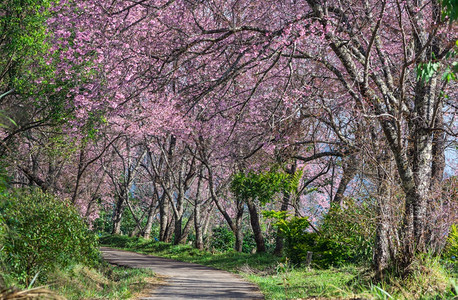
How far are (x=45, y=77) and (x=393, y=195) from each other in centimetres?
1178

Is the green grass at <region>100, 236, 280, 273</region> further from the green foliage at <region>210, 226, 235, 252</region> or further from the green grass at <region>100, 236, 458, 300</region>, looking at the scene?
the green foliage at <region>210, 226, 235, 252</region>

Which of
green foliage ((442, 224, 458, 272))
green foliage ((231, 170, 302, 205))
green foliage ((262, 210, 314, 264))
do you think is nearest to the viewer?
green foliage ((442, 224, 458, 272))

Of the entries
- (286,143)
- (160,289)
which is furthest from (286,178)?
(160,289)

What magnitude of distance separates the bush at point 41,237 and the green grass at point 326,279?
437cm

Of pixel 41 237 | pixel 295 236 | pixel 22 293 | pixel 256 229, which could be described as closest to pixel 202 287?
pixel 41 237

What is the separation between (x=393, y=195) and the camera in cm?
859

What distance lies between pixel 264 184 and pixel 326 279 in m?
5.62

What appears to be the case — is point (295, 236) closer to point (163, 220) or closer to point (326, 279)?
point (326, 279)

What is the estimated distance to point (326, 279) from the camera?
11195mm

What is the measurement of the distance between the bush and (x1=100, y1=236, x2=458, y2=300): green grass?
4373 millimetres

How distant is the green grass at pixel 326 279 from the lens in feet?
24.3

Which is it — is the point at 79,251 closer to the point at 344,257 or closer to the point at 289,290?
the point at 289,290

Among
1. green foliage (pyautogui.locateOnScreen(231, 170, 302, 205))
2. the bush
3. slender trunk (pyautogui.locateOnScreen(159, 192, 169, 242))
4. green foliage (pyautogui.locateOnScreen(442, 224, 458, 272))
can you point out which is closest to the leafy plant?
green foliage (pyautogui.locateOnScreen(442, 224, 458, 272))

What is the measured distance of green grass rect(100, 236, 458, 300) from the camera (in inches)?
292
